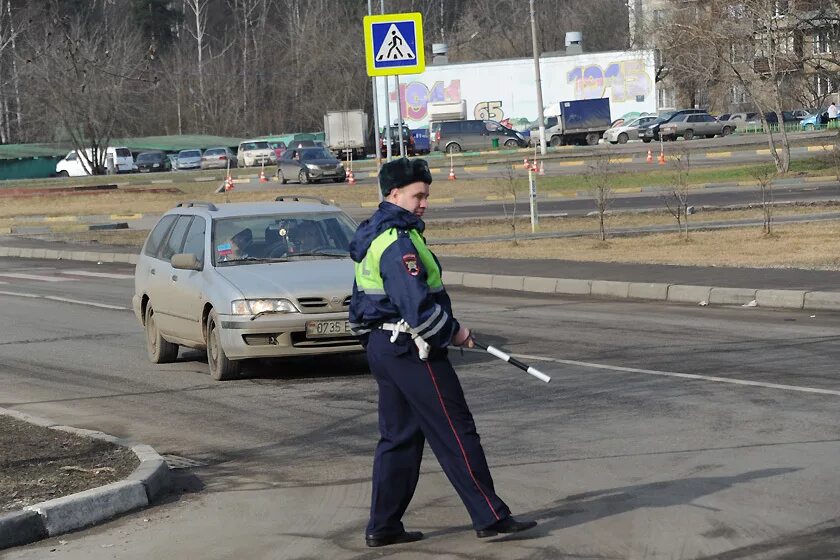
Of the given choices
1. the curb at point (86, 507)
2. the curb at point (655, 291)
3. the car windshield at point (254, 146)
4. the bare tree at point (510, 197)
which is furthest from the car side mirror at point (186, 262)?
the car windshield at point (254, 146)

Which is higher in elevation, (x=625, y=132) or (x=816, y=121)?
(x=625, y=132)

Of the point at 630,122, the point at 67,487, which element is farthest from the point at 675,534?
the point at 630,122

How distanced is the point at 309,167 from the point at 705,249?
32641mm

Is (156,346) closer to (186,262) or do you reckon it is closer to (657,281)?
(186,262)

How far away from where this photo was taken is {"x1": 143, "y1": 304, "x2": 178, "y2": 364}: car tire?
12.9 metres

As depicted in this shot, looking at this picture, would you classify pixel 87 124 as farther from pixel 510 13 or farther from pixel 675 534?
pixel 675 534

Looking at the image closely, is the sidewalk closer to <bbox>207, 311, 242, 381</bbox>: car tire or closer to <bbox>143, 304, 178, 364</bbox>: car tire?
<bbox>143, 304, 178, 364</bbox>: car tire

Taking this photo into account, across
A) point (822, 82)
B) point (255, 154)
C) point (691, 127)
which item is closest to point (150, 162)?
point (255, 154)

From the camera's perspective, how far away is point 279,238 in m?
12.3

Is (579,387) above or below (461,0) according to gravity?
below

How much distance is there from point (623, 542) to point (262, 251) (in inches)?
273

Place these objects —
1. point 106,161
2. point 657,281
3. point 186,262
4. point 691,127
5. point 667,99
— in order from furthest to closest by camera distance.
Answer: point 667,99, point 106,161, point 691,127, point 657,281, point 186,262

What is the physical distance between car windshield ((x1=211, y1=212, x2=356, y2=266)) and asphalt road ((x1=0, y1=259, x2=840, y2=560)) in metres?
1.04

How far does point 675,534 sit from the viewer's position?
19.7 ft
